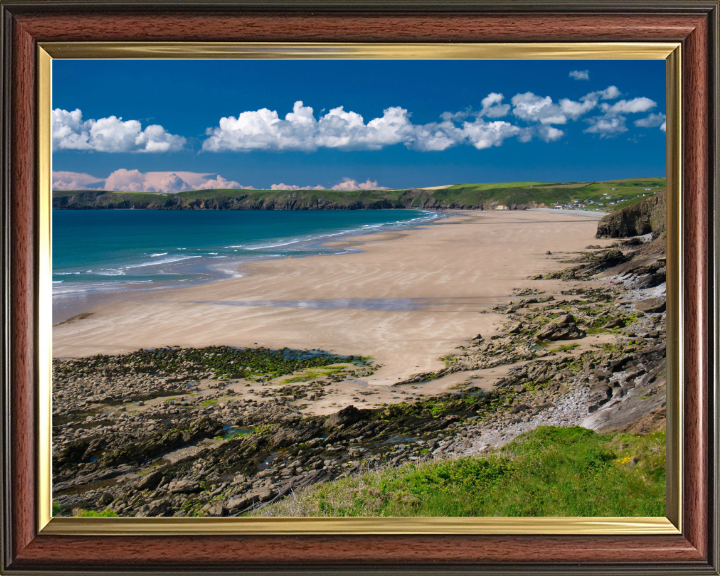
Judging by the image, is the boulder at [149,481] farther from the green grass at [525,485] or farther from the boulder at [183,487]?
the green grass at [525,485]

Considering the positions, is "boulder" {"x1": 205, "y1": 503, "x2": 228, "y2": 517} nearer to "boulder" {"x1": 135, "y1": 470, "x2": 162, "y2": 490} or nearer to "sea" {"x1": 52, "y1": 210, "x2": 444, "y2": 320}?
"boulder" {"x1": 135, "y1": 470, "x2": 162, "y2": 490}

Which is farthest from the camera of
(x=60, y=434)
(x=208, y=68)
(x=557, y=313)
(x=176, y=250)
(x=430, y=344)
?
(x=176, y=250)

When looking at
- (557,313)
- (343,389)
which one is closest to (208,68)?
(343,389)

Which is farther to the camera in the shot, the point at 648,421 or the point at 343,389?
the point at 343,389

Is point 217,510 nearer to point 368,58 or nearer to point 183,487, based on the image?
point 183,487

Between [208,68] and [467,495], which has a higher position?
[208,68]

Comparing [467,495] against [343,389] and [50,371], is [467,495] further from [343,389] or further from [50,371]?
[343,389]

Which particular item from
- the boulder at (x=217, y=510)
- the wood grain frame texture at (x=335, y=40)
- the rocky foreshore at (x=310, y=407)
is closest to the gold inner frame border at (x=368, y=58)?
the wood grain frame texture at (x=335, y=40)
